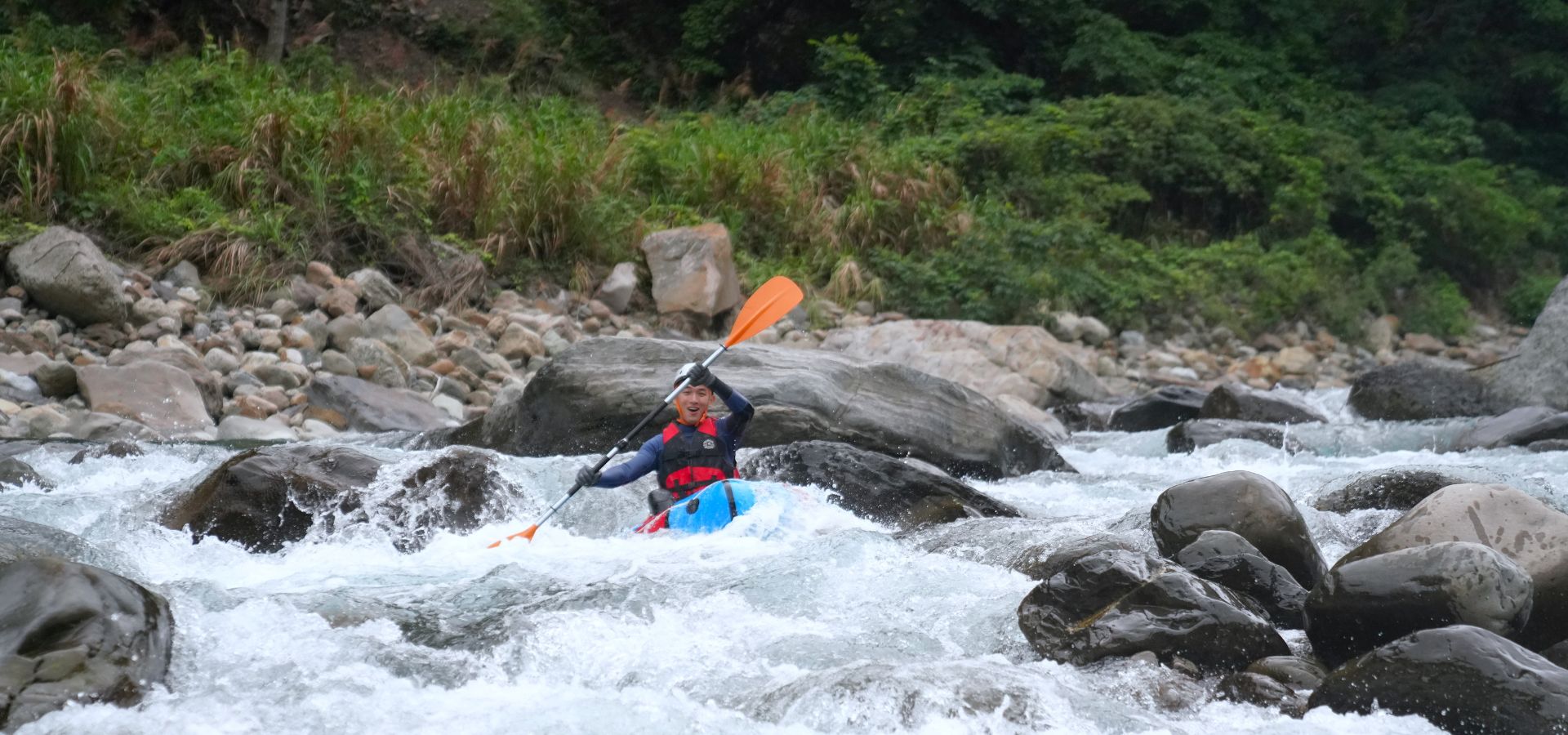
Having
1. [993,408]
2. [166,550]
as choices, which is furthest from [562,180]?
[166,550]

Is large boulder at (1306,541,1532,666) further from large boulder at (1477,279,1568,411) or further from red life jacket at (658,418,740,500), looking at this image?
large boulder at (1477,279,1568,411)

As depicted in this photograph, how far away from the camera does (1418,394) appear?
28.2ft

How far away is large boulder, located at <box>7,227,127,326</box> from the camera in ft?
25.6

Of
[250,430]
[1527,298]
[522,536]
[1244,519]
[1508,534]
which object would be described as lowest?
[1527,298]

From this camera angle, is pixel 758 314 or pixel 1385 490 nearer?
pixel 1385 490

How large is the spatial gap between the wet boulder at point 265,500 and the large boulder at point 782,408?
1464 mm

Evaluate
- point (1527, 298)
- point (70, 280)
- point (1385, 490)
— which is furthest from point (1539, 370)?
point (70, 280)

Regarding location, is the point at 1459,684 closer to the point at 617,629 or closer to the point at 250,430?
the point at 617,629

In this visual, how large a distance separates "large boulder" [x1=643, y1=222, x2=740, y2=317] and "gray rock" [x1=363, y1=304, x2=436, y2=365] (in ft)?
6.99

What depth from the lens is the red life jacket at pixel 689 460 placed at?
503 centimetres

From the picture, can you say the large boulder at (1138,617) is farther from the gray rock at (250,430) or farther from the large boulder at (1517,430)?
the gray rock at (250,430)

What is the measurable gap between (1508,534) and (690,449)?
105 inches

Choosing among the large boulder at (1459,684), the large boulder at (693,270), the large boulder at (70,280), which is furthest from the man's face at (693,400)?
the large boulder at (693,270)

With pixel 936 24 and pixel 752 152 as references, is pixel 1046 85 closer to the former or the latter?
pixel 936 24
